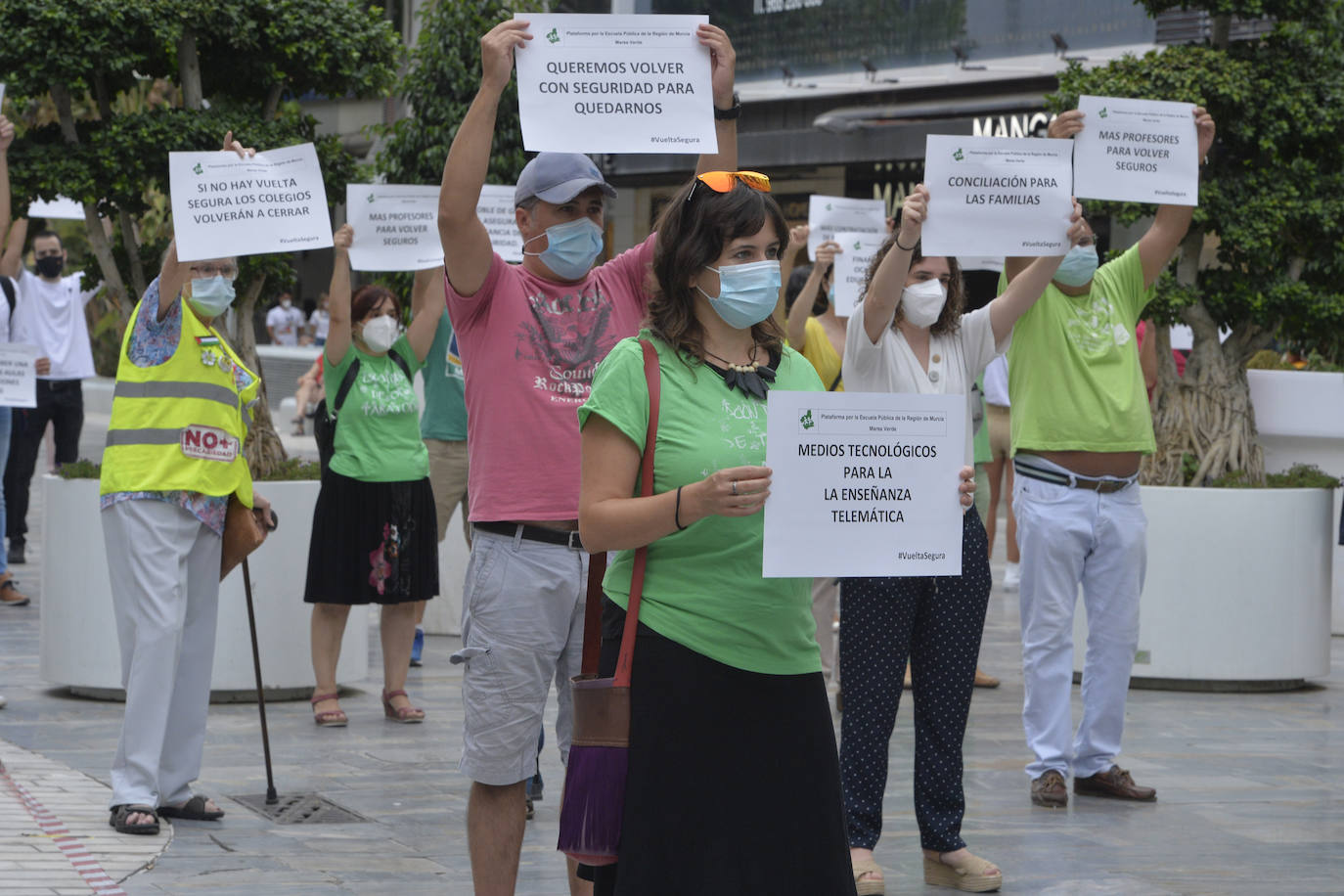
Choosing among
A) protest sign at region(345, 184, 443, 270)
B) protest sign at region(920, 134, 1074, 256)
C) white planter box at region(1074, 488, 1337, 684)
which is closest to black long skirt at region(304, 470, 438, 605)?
protest sign at region(345, 184, 443, 270)

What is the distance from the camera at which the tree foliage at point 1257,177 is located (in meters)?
9.11

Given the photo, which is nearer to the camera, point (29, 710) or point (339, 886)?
point (339, 886)

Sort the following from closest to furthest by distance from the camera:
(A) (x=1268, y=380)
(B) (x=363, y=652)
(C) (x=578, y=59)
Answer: (C) (x=578, y=59) → (B) (x=363, y=652) → (A) (x=1268, y=380)

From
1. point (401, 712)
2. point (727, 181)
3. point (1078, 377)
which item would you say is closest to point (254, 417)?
point (401, 712)

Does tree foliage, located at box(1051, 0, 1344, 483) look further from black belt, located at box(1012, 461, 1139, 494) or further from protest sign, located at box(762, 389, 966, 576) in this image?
protest sign, located at box(762, 389, 966, 576)

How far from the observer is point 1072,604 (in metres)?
6.76

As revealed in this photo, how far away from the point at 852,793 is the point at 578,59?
8.16ft

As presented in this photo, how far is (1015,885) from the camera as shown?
562cm

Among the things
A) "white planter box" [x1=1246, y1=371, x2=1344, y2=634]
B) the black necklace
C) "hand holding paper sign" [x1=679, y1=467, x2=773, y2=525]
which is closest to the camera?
"hand holding paper sign" [x1=679, y1=467, x2=773, y2=525]

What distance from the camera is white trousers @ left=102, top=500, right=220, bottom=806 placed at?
601cm

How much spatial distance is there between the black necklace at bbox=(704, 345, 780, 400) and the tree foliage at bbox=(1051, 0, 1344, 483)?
583 cm

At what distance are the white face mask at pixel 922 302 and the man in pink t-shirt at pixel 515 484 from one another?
3.70 feet

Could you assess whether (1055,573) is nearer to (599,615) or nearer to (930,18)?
(599,615)

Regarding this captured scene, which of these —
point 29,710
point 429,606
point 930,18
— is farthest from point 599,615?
point 930,18
